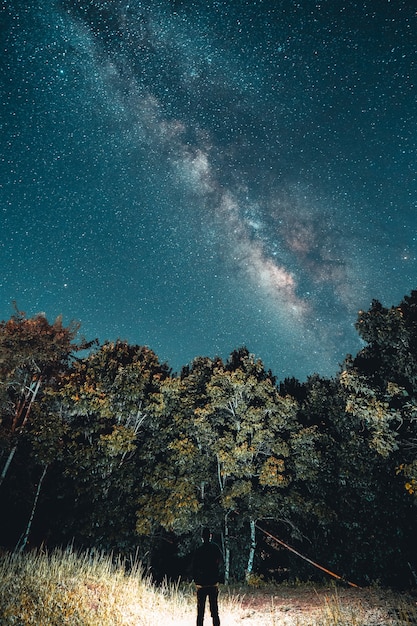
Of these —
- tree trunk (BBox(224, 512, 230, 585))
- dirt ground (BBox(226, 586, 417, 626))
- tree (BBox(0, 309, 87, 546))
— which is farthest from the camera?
tree (BBox(0, 309, 87, 546))

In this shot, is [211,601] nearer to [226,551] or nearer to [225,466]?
[225,466]

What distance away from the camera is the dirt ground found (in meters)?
6.70

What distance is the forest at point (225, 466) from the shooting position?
45.8ft

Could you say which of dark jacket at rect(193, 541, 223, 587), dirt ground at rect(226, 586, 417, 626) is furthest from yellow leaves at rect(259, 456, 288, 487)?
dark jacket at rect(193, 541, 223, 587)

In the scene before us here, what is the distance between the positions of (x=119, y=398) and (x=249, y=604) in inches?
381

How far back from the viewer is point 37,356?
19172mm

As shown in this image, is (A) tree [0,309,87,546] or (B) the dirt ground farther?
(A) tree [0,309,87,546]

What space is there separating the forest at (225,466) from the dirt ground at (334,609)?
4.55 m

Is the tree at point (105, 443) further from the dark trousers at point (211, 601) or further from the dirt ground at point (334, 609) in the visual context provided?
the dark trousers at point (211, 601)

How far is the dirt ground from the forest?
14.9 feet

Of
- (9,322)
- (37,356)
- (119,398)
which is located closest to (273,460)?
(119,398)

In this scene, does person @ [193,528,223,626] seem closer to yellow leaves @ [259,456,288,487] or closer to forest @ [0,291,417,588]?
forest @ [0,291,417,588]

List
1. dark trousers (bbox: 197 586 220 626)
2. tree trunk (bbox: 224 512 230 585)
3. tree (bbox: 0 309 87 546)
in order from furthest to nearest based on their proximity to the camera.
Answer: tree (bbox: 0 309 87 546) < tree trunk (bbox: 224 512 230 585) < dark trousers (bbox: 197 586 220 626)

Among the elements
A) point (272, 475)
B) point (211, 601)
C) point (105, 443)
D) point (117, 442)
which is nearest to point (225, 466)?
point (272, 475)
